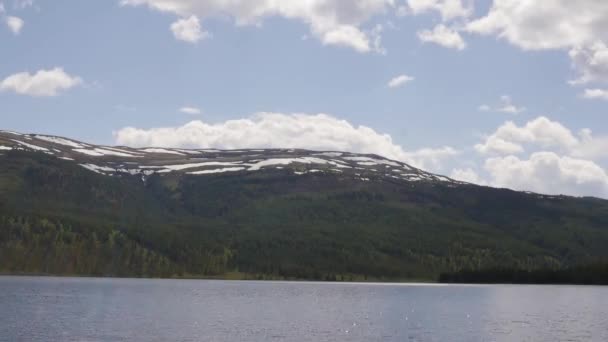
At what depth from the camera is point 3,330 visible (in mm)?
94625

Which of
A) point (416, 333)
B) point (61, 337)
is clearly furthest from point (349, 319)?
point (61, 337)

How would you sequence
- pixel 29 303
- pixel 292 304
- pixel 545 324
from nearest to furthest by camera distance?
pixel 545 324 < pixel 29 303 < pixel 292 304

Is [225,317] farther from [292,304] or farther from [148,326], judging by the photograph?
[292,304]

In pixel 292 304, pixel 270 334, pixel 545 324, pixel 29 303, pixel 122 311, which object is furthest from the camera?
pixel 292 304

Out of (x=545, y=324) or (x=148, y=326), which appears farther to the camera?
(x=545, y=324)

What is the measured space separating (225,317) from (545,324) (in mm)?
50561

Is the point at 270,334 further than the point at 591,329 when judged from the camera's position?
No

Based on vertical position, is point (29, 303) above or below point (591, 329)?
below

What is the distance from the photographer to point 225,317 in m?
126

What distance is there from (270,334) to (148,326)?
61.3ft

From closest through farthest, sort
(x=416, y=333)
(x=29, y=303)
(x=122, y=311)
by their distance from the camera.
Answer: (x=416, y=333) < (x=122, y=311) < (x=29, y=303)

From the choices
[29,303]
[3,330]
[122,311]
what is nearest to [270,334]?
[3,330]

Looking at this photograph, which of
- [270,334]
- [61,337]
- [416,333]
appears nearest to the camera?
[61,337]

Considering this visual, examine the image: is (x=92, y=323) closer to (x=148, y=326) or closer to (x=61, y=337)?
(x=148, y=326)
